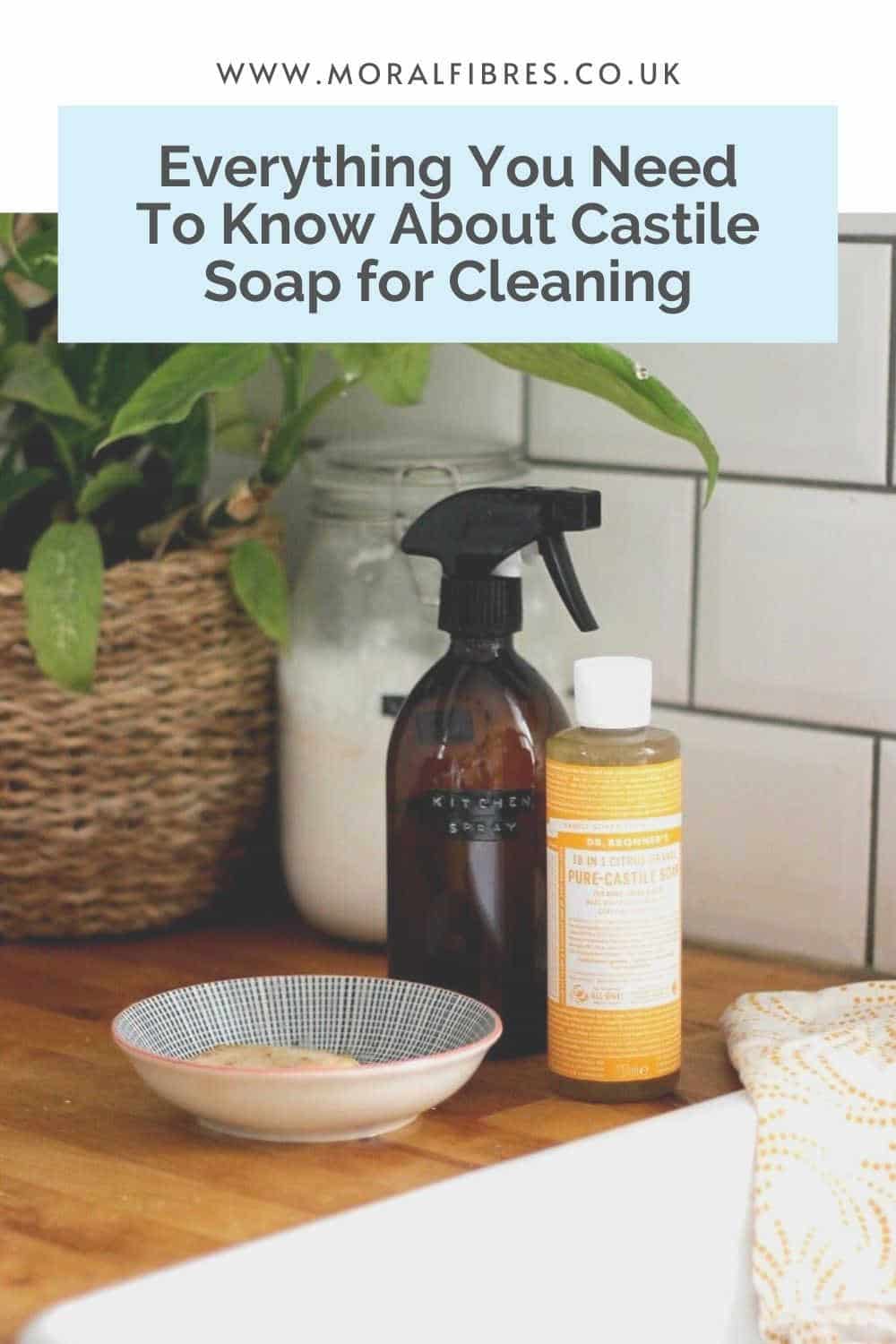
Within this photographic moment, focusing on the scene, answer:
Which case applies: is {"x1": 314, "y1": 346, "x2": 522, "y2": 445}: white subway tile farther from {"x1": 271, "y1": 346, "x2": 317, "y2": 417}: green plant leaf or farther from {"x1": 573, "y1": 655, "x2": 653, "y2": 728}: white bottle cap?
{"x1": 573, "y1": 655, "x2": 653, "y2": 728}: white bottle cap

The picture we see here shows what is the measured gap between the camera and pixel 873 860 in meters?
1.13

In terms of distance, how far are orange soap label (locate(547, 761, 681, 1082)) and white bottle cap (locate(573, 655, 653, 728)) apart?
0.07 ft

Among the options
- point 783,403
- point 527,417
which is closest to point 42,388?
point 527,417

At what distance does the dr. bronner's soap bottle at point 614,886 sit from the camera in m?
0.89

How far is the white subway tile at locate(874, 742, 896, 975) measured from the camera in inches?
44.1

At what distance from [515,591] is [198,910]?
1.25 feet

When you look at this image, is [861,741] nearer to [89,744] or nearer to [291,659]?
[291,659]

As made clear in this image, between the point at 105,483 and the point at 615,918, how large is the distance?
0.43m

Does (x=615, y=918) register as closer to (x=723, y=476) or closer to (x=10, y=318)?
(x=723, y=476)

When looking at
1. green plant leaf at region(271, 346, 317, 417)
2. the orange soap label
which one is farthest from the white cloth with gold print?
green plant leaf at region(271, 346, 317, 417)

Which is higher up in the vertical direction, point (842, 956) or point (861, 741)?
point (861, 741)

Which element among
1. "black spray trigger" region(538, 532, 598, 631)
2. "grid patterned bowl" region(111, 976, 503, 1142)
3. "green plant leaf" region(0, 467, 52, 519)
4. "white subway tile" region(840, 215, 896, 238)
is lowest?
"grid patterned bowl" region(111, 976, 503, 1142)
